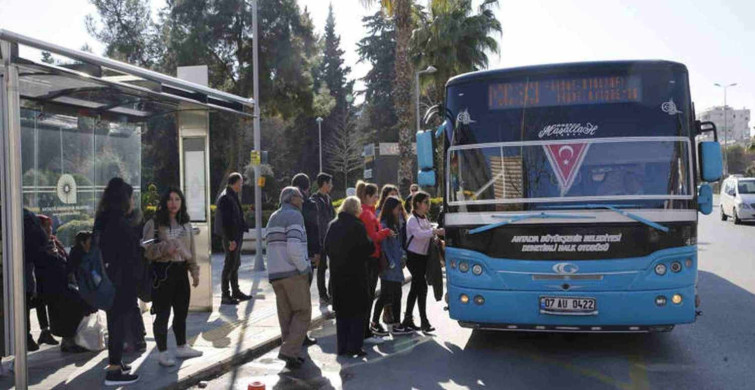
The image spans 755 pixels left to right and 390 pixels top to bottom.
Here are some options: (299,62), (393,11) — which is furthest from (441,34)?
(393,11)

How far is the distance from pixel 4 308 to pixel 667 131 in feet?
20.0

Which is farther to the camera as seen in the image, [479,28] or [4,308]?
[479,28]

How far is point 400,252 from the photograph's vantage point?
26.8 ft

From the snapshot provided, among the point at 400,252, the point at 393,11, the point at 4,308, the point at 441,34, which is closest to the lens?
the point at 4,308

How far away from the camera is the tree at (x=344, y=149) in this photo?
2343 inches

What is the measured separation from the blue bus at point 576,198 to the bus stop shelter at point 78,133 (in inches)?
132

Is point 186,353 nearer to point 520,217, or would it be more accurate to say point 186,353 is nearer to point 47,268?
point 47,268

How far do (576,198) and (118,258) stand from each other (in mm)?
4238

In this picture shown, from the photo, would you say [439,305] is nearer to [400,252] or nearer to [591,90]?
[400,252]

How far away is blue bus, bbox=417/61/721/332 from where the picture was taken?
654 cm

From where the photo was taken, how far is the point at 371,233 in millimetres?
7508

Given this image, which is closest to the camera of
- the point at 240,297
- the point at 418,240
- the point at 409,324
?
the point at 418,240

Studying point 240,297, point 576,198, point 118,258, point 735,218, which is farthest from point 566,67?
point 735,218

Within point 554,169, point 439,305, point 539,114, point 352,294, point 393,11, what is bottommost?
point 439,305
